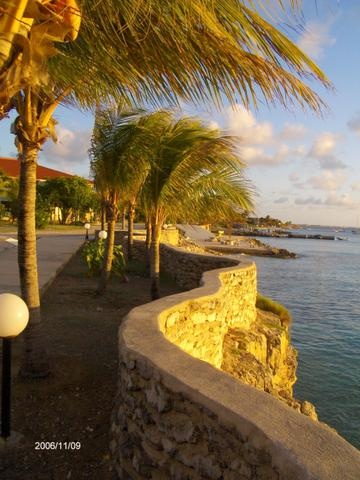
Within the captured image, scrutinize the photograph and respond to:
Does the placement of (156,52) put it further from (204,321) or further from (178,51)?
(204,321)

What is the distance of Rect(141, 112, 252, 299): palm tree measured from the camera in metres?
8.45

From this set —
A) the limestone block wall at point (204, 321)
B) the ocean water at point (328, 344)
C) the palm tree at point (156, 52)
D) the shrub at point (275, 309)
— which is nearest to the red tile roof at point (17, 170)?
the ocean water at point (328, 344)

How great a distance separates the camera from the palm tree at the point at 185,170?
8.45m

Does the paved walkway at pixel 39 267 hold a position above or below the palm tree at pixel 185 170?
below

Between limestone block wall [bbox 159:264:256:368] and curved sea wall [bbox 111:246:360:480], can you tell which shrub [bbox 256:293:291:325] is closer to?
limestone block wall [bbox 159:264:256:368]

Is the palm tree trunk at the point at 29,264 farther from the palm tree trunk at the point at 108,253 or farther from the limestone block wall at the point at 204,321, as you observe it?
the palm tree trunk at the point at 108,253

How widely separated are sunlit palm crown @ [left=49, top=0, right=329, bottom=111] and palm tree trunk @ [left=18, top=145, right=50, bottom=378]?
1.29m

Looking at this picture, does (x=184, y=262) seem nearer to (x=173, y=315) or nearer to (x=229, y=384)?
(x=173, y=315)

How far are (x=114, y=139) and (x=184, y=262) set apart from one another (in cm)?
413
